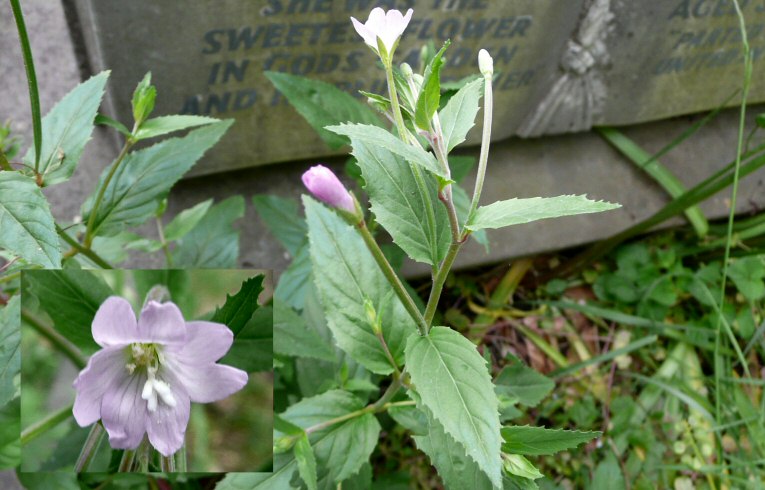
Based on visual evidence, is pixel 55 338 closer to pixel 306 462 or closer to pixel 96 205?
pixel 96 205

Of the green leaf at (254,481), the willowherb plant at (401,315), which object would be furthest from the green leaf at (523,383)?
the green leaf at (254,481)

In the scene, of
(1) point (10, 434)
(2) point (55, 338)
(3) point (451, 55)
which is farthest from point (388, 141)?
(3) point (451, 55)

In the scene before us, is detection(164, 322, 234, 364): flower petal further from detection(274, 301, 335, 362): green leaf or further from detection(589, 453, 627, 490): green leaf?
detection(589, 453, 627, 490): green leaf

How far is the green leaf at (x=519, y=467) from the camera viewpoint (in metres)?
0.64

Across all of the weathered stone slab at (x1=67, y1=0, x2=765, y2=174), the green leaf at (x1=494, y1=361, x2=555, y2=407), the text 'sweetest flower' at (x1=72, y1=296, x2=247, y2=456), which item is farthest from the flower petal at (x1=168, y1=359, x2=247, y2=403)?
the weathered stone slab at (x1=67, y1=0, x2=765, y2=174)

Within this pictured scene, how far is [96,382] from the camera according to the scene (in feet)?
1.64

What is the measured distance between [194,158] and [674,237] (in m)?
1.54

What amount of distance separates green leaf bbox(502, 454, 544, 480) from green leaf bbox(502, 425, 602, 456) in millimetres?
11

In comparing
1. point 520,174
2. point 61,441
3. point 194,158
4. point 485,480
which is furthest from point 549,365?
point 61,441

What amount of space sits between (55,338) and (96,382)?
0.19 m

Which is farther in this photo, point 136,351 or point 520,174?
point 520,174

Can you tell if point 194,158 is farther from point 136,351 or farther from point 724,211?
point 724,211

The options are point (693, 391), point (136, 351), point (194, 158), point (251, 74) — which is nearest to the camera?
point (136, 351)

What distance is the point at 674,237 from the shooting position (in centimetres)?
189
